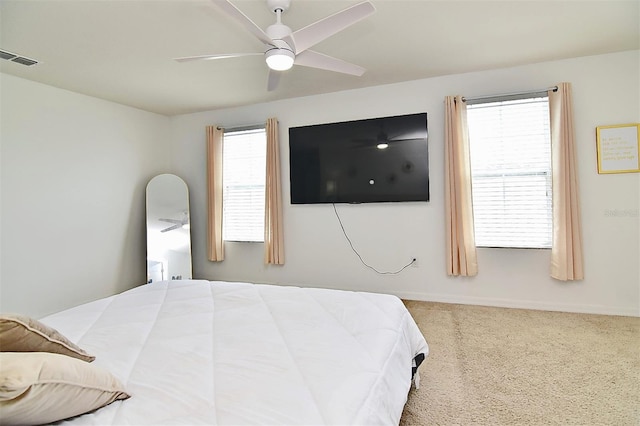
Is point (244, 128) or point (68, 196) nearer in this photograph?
point (68, 196)

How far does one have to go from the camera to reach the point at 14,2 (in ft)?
6.88

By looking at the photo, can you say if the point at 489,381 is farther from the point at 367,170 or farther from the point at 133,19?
the point at 133,19

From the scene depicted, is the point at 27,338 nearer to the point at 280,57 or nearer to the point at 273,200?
the point at 280,57

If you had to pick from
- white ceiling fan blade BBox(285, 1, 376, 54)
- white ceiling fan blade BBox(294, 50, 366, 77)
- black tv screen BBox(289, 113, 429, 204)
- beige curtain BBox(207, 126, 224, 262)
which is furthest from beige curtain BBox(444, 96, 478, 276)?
beige curtain BBox(207, 126, 224, 262)

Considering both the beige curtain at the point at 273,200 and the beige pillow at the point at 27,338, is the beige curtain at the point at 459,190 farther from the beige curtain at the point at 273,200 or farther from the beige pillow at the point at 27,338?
the beige pillow at the point at 27,338

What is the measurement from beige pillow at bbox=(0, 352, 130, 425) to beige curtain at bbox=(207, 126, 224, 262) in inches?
141

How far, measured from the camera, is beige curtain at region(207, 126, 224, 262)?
4512 mm

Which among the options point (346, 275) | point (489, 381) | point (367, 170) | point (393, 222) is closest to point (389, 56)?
point (367, 170)

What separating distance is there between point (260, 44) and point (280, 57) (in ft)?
2.66

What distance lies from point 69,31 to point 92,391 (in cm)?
263

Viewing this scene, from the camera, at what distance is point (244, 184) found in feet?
14.7

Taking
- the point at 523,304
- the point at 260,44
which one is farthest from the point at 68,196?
the point at 523,304

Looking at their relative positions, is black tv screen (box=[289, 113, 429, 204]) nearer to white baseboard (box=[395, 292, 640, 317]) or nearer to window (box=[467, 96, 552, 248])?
window (box=[467, 96, 552, 248])

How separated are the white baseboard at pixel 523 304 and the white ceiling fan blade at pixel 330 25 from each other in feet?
9.22
